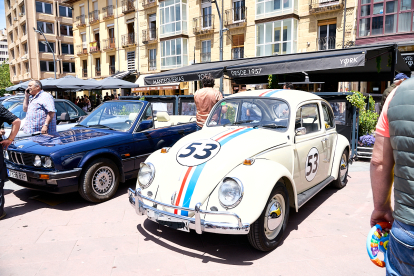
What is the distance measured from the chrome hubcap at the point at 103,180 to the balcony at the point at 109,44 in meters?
30.0

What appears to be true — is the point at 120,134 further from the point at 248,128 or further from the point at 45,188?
the point at 248,128

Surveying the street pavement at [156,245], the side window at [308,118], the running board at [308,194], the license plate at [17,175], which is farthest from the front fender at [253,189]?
the license plate at [17,175]

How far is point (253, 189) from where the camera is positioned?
305cm

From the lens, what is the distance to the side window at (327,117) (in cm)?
504

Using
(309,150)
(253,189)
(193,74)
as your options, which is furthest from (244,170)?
(193,74)

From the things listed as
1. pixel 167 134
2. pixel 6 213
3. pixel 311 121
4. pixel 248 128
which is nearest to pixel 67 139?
pixel 6 213

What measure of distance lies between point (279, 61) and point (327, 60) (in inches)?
47.8

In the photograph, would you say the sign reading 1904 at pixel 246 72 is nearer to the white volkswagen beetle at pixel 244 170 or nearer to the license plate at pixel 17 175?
the white volkswagen beetle at pixel 244 170

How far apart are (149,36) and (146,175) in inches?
1090

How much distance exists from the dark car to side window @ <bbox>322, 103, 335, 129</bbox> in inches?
113

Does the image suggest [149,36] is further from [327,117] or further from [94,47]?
[327,117]

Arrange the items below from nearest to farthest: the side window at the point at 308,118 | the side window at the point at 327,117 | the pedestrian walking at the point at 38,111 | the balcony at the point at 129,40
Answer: the side window at the point at 308,118, the side window at the point at 327,117, the pedestrian walking at the point at 38,111, the balcony at the point at 129,40

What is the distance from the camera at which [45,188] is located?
454cm

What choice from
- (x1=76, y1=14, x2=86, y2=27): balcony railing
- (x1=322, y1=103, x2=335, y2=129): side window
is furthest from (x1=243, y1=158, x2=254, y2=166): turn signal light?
(x1=76, y1=14, x2=86, y2=27): balcony railing
